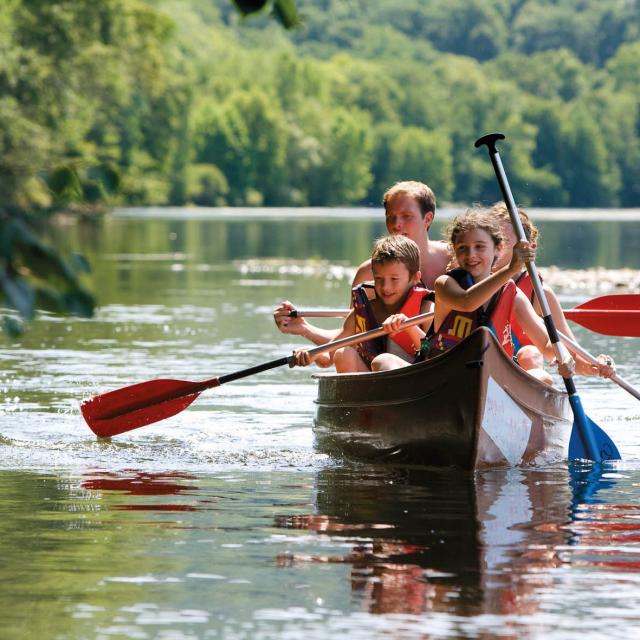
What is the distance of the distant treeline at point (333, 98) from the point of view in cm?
4531

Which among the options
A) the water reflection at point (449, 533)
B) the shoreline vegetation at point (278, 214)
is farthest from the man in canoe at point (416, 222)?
the shoreline vegetation at point (278, 214)

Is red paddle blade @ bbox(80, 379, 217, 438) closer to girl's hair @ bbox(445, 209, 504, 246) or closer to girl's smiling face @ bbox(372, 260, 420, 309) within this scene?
girl's smiling face @ bbox(372, 260, 420, 309)

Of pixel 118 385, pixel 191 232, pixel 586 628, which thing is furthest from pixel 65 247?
pixel 191 232

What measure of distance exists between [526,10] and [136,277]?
175 meters

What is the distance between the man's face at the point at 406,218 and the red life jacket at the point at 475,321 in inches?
45.0

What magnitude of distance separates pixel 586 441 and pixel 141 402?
8.46ft

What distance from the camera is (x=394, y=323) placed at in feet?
24.2

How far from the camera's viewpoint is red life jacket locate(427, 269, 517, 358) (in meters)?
7.12

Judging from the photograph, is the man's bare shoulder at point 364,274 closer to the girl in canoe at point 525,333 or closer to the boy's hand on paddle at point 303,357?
the boy's hand on paddle at point 303,357

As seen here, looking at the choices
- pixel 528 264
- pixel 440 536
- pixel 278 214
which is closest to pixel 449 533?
pixel 440 536

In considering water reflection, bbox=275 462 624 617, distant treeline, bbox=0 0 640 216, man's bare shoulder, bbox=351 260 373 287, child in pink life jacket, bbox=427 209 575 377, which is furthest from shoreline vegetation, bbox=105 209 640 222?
water reflection, bbox=275 462 624 617

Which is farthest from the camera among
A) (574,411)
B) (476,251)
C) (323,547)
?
(574,411)

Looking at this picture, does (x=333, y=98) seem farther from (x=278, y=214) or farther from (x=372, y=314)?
(x=372, y=314)

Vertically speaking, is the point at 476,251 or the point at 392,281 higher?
the point at 476,251
